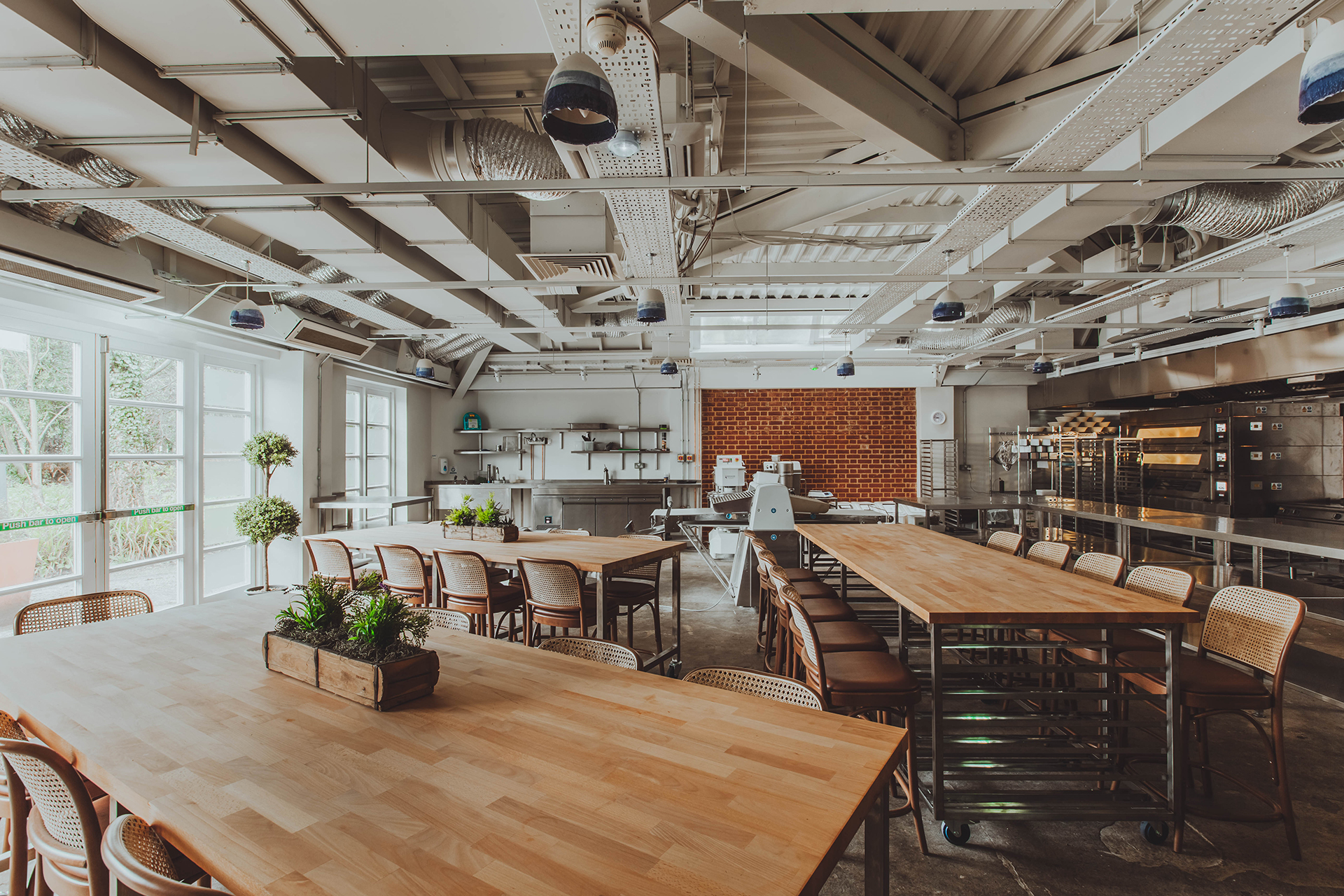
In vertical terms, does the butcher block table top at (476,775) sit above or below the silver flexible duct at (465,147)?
below

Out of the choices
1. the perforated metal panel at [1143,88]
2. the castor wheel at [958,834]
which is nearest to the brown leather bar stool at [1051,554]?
the castor wheel at [958,834]

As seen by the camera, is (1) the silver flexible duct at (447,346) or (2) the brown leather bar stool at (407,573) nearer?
(2) the brown leather bar stool at (407,573)

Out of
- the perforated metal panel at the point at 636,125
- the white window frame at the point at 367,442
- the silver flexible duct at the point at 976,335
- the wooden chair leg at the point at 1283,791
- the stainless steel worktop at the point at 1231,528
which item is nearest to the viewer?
the perforated metal panel at the point at 636,125

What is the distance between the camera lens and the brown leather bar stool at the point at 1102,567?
308 centimetres

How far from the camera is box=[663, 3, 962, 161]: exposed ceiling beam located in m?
2.35

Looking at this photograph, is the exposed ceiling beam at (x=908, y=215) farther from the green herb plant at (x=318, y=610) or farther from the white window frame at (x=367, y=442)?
the white window frame at (x=367, y=442)

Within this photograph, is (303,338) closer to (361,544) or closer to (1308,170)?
(361,544)

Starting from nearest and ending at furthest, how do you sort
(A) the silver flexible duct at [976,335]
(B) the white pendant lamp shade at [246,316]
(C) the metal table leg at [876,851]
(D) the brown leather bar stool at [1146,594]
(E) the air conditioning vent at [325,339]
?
(C) the metal table leg at [876,851] < (D) the brown leather bar stool at [1146,594] < (B) the white pendant lamp shade at [246,316] < (E) the air conditioning vent at [325,339] < (A) the silver flexible duct at [976,335]

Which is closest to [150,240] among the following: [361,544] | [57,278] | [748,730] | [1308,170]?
[57,278]

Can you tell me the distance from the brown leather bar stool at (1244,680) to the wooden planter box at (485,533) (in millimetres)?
3916

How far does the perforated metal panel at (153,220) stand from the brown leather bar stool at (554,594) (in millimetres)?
2938

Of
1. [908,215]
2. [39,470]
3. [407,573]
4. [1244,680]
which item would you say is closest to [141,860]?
[407,573]

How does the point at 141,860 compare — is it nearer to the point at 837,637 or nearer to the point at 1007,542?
the point at 837,637

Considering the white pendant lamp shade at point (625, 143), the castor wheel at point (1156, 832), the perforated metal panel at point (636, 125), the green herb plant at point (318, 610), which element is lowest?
the castor wheel at point (1156, 832)
